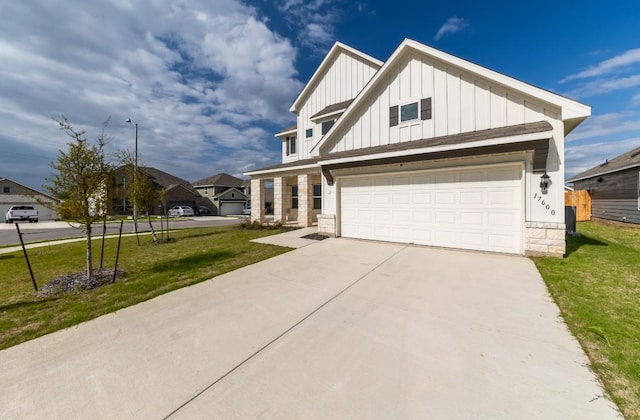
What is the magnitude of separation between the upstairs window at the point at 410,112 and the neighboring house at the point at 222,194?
3634 cm

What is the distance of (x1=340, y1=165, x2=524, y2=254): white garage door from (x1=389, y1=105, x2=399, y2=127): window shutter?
188 centimetres

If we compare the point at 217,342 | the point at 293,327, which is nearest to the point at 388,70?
the point at 293,327

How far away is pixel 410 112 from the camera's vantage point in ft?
28.4

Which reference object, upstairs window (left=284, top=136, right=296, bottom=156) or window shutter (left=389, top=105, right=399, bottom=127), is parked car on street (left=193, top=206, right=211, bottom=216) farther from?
window shutter (left=389, top=105, right=399, bottom=127)

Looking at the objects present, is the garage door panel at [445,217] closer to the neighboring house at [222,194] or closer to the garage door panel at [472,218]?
the garage door panel at [472,218]

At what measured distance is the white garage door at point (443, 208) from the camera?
23.5ft

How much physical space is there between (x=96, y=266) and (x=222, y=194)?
3478 centimetres

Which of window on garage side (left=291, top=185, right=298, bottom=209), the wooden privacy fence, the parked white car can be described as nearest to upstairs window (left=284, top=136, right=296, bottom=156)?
window on garage side (left=291, top=185, right=298, bottom=209)

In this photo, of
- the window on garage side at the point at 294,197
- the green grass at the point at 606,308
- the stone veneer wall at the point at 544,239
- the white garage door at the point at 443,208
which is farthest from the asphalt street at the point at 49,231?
the stone veneer wall at the point at 544,239

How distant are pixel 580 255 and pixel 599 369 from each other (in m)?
6.32

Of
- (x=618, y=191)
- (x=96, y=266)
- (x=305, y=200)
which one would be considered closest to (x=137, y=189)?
(x=96, y=266)

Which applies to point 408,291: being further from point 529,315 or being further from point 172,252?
point 172,252

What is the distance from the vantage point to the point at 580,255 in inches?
273

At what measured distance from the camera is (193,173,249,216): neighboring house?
4066cm
